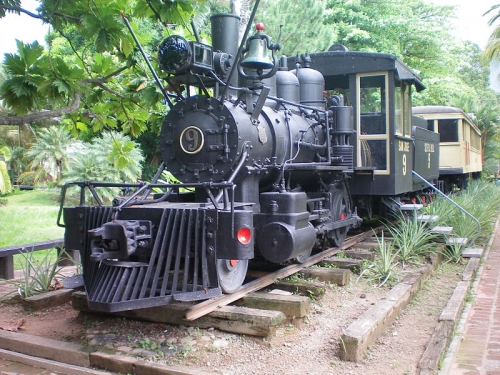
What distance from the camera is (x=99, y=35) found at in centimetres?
447

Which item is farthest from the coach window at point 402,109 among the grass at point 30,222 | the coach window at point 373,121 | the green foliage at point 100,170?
the green foliage at point 100,170

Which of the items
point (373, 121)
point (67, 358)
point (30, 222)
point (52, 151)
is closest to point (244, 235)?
point (67, 358)

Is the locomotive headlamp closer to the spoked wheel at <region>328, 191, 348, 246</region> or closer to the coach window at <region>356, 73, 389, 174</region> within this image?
the spoked wheel at <region>328, 191, 348, 246</region>

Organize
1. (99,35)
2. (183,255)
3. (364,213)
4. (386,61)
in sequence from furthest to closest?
(364,213), (386,61), (99,35), (183,255)

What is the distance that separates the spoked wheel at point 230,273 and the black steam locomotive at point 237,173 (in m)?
0.02

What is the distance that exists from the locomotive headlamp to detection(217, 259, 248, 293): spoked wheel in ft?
5.81

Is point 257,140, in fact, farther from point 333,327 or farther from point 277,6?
point 277,6

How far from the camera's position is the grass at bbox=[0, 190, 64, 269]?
11.3 metres

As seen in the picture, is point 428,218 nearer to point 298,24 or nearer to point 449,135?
point 449,135

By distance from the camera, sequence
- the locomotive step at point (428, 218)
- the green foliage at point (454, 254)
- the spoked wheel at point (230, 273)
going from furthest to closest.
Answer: the locomotive step at point (428, 218) → the green foliage at point (454, 254) → the spoked wheel at point (230, 273)

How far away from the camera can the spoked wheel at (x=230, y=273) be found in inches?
181

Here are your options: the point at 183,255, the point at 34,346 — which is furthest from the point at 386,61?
the point at 34,346

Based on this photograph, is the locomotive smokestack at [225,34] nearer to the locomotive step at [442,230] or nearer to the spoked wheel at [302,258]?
the spoked wheel at [302,258]

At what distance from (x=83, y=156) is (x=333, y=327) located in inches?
598
